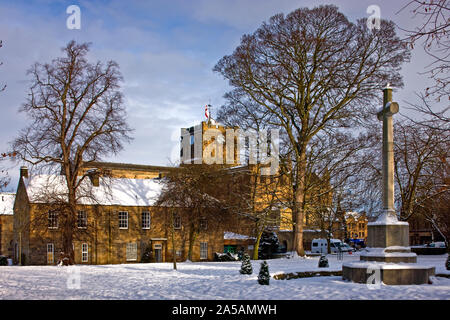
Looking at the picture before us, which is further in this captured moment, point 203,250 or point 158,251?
point 203,250

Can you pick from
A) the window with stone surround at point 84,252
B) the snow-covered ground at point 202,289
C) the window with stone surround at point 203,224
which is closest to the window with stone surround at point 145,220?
the window with stone surround at point 203,224

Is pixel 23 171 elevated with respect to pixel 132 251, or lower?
elevated

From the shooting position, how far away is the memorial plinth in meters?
15.6

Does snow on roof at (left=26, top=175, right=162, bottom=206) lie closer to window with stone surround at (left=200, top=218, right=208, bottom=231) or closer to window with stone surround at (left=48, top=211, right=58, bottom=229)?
window with stone surround at (left=48, top=211, right=58, bottom=229)

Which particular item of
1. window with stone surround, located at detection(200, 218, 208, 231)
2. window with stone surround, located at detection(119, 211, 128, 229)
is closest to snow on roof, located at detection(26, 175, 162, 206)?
window with stone surround, located at detection(119, 211, 128, 229)

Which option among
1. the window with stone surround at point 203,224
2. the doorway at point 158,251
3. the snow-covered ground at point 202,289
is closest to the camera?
the snow-covered ground at point 202,289

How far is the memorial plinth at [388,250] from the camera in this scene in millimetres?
15625

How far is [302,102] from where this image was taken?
102 ft

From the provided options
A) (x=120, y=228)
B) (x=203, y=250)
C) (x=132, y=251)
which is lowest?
(x=203, y=250)

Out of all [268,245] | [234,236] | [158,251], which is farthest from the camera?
[234,236]

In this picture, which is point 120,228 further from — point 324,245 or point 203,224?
point 324,245

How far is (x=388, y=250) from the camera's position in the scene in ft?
53.6

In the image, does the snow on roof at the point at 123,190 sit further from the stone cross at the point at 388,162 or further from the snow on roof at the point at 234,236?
the stone cross at the point at 388,162

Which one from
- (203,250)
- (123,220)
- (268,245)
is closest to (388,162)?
(123,220)
